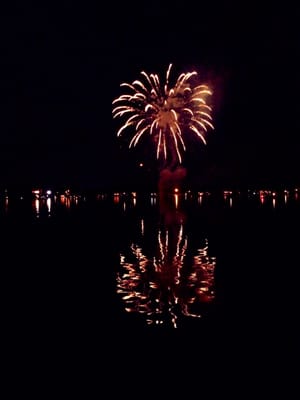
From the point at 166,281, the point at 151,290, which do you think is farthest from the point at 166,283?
the point at 151,290

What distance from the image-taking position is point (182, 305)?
38.0 feet

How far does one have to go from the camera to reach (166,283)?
14.0m

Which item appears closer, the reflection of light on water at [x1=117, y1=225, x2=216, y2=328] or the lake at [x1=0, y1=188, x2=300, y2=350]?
the lake at [x1=0, y1=188, x2=300, y2=350]

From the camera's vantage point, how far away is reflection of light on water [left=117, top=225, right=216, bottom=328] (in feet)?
36.7

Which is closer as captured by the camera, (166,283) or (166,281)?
(166,283)

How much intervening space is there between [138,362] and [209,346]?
132 centimetres

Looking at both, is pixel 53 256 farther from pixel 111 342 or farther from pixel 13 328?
pixel 111 342

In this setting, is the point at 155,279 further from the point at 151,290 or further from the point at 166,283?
the point at 151,290

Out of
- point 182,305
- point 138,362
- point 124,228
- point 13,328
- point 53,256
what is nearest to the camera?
point 138,362

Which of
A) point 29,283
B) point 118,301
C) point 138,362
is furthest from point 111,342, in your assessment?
point 29,283

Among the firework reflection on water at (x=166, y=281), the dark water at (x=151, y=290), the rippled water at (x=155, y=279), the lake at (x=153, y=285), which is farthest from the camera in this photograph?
the firework reflection on water at (x=166, y=281)

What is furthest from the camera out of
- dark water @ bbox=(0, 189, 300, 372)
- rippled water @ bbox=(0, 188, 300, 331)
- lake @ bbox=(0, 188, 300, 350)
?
rippled water @ bbox=(0, 188, 300, 331)

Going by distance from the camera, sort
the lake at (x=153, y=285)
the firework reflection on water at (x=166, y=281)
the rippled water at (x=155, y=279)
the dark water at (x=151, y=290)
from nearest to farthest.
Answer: the dark water at (x=151, y=290) < the lake at (x=153, y=285) < the rippled water at (x=155, y=279) < the firework reflection on water at (x=166, y=281)

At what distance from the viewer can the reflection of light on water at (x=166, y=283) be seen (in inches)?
441
